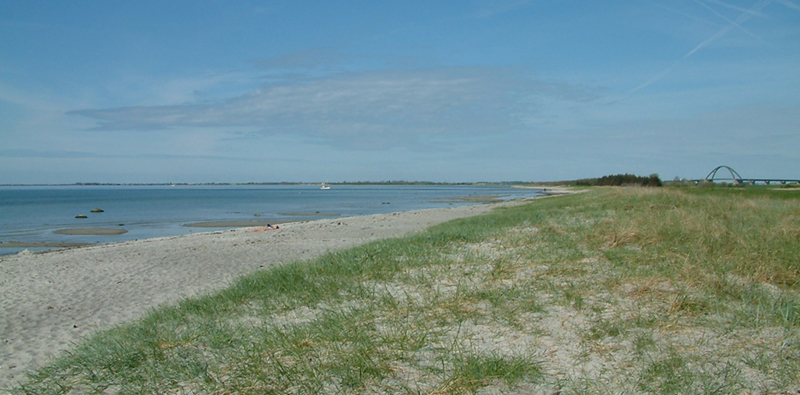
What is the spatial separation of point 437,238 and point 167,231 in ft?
79.9

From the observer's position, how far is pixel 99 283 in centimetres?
1204

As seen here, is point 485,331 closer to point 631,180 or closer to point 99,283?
point 99,283

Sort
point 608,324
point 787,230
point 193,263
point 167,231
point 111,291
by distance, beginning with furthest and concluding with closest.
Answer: point 167,231
point 193,263
point 111,291
point 787,230
point 608,324

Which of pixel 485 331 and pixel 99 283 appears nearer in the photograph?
pixel 485 331

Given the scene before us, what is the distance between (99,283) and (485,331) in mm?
10883

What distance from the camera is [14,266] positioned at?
49.8ft

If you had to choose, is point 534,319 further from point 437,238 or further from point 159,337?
point 437,238

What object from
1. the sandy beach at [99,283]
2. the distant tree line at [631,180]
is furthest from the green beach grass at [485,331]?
the distant tree line at [631,180]

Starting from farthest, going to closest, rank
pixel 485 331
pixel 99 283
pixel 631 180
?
pixel 631 180 < pixel 99 283 < pixel 485 331

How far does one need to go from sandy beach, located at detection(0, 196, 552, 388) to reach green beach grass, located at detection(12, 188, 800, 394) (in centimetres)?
164

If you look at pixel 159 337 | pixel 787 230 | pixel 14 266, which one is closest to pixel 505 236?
pixel 787 230

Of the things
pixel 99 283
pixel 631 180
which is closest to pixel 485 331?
pixel 99 283

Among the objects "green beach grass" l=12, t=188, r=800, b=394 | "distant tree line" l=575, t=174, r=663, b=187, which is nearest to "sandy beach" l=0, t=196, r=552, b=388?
"green beach grass" l=12, t=188, r=800, b=394

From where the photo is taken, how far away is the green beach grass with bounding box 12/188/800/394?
3.99 m
